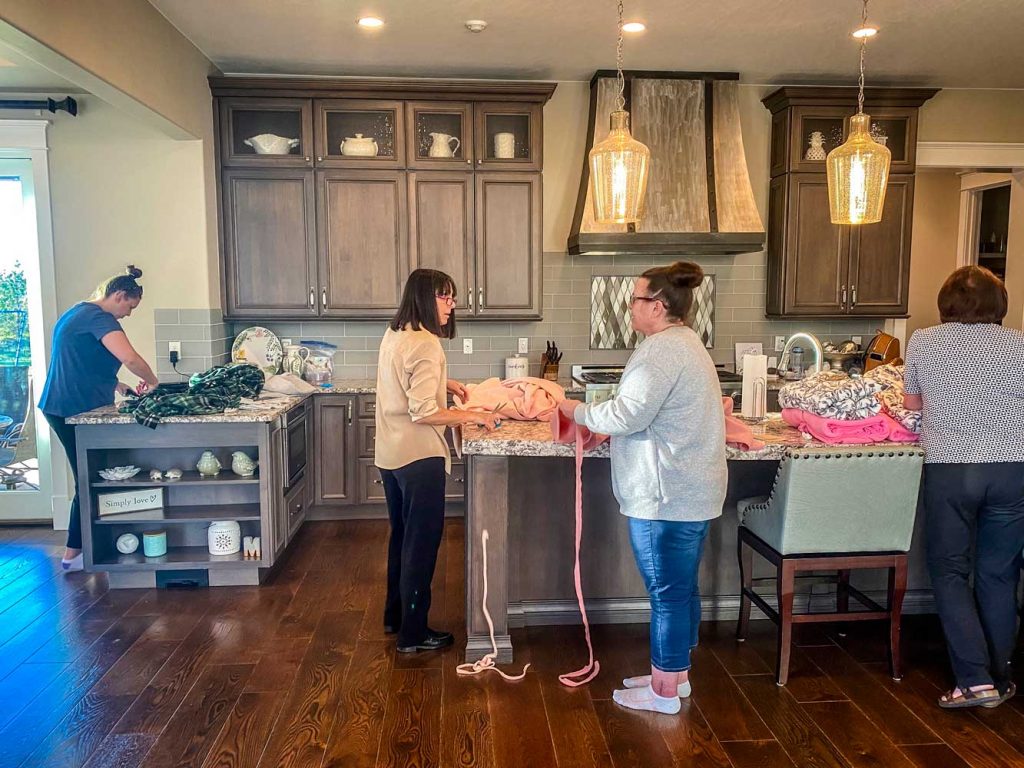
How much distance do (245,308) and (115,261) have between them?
77 cm

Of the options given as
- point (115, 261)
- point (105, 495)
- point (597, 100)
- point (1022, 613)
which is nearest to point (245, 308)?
point (115, 261)

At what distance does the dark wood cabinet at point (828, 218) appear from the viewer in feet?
16.5

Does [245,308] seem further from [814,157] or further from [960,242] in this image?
[960,242]

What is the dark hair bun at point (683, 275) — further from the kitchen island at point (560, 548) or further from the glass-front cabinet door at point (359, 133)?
the glass-front cabinet door at point (359, 133)

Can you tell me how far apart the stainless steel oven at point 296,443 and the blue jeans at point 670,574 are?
223cm

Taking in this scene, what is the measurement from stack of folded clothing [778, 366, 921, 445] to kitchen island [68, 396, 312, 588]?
2415 mm

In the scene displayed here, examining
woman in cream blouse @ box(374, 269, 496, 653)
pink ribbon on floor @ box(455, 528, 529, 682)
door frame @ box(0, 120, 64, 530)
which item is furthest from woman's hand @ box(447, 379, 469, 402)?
door frame @ box(0, 120, 64, 530)

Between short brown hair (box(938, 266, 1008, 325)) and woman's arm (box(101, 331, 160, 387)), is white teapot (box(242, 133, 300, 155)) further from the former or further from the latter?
short brown hair (box(938, 266, 1008, 325))

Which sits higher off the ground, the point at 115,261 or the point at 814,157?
the point at 814,157

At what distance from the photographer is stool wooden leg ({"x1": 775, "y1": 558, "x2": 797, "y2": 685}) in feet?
9.11

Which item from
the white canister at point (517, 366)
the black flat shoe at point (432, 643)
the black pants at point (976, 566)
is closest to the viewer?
the black pants at point (976, 566)

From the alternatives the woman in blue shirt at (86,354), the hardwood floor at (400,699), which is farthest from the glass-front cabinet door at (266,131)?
the hardwood floor at (400,699)

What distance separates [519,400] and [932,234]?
554 cm

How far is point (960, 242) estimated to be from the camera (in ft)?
22.5
